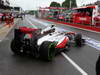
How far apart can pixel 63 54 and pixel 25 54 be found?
170 cm

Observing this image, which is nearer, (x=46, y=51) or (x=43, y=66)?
(x=43, y=66)

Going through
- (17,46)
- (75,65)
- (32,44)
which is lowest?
(75,65)

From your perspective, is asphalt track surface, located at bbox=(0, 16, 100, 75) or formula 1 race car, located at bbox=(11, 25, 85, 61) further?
formula 1 race car, located at bbox=(11, 25, 85, 61)

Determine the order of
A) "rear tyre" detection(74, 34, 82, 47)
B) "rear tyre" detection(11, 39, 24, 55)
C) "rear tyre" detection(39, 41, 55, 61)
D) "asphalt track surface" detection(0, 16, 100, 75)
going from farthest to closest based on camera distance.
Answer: "rear tyre" detection(74, 34, 82, 47)
"rear tyre" detection(11, 39, 24, 55)
"rear tyre" detection(39, 41, 55, 61)
"asphalt track surface" detection(0, 16, 100, 75)

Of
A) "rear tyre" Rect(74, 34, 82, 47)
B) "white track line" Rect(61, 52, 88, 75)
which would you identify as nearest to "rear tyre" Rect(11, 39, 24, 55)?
"white track line" Rect(61, 52, 88, 75)

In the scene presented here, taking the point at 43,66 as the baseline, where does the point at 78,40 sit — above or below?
above

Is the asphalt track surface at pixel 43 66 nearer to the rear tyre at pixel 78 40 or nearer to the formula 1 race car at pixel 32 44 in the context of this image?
the formula 1 race car at pixel 32 44

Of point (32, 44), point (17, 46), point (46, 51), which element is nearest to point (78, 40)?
point (46, 51)

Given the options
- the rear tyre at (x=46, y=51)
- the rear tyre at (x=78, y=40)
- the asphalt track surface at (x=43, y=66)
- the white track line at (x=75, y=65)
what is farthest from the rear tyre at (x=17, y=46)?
the rear tyre at (x=78, y=40)

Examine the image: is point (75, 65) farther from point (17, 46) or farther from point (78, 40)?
point (78, 40)

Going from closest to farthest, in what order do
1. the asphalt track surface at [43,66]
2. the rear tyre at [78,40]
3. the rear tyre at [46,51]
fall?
the asphalt track surface at [43,66] → the rear tyre at [46,51] → the rear tyre at [78,40]

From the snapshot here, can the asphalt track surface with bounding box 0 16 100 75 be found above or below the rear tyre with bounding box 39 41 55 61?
below

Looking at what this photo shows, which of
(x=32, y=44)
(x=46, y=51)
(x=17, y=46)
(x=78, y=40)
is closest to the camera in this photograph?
(x=46, y=51)

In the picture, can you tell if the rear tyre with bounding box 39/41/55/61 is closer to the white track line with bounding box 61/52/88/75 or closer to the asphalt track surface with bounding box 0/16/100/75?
the asphalt track surface with bounding box 0/16/100/75
